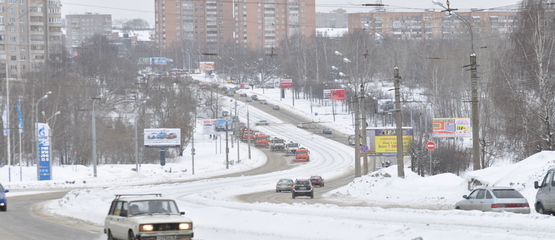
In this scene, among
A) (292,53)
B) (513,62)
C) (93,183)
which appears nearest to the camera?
(513,62)

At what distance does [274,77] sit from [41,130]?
115 m

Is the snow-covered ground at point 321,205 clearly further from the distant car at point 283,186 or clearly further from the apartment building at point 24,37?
the apartment building at point 24,37

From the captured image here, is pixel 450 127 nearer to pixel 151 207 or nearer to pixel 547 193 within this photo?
pixel 547 193

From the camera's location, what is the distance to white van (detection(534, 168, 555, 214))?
2292cm

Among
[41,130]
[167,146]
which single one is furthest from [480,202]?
[167,146]

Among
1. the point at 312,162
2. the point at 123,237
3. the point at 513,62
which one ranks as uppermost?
the point at 513,62

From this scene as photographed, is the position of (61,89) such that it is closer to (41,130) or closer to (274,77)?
(41,130)

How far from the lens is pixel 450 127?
75812 mm

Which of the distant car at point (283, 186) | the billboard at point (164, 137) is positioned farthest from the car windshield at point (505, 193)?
the billboard at point (164, 137)

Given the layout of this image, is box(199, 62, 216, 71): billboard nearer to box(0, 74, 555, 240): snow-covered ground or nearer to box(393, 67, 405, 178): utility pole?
box(0, 74, 555, 240): snow-covered ground

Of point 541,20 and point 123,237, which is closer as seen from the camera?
point 123,237

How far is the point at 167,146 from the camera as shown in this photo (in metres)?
89.5

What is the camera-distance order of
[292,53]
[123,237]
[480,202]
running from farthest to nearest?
1. [292,53]
2. [480,202]
3. [123,237]

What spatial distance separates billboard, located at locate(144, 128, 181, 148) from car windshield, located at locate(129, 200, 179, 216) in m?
69.8
